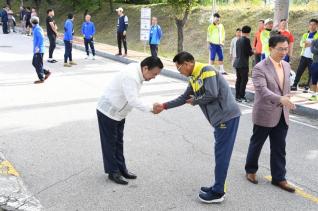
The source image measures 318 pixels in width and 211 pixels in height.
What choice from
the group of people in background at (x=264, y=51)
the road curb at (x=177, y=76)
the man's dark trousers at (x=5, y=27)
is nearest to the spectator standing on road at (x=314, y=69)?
the group of people in background at (x=264, y=51)

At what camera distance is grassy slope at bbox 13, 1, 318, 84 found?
17.7 meters

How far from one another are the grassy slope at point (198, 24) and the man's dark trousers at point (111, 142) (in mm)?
10451

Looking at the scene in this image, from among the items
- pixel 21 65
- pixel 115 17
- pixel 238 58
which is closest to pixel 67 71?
pixel 21 65

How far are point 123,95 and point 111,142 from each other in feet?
1.99

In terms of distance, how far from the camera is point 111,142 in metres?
5.01

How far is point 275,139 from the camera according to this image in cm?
502

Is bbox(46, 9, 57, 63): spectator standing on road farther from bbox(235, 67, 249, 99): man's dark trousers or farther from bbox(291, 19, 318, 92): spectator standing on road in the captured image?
bbox(291, 19, 318, 92): spectator standing on road

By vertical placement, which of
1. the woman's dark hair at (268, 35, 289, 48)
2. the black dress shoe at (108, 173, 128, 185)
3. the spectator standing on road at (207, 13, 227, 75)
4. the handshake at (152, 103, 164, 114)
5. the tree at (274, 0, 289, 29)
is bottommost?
the black dress shoe at (108, 173, 128, 185)

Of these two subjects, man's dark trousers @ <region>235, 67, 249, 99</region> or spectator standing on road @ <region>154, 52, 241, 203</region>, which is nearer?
spectator standing on road @ <region>154, 52, 241, 203</region>

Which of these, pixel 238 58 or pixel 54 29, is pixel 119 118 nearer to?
pixel 238 58

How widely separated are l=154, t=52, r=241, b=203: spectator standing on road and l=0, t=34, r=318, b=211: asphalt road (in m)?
0.26

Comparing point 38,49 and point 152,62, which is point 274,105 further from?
point 38,49

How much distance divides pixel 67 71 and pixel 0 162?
26.9ft

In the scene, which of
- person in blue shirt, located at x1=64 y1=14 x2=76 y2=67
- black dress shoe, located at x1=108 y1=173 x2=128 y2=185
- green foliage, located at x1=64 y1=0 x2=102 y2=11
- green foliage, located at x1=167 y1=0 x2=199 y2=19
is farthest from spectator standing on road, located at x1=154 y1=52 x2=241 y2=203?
green foliage, located at x1=64 y1=0 x2=102 y2=11
